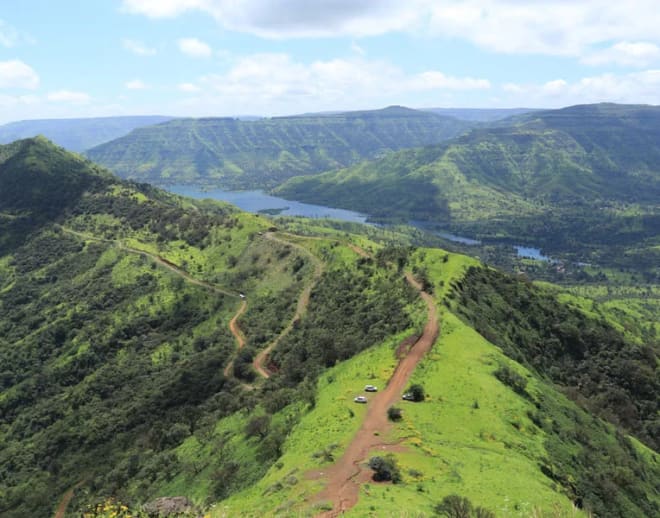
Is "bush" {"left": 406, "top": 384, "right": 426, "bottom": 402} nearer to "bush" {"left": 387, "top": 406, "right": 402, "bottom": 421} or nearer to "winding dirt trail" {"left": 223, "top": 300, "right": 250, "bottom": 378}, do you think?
"bush" {"left": 387, "top": 406, "right": 402, "bottom": 421}

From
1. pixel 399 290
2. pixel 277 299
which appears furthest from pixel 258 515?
pixel 277 299

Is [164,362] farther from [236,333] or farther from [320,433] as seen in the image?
[320,433]

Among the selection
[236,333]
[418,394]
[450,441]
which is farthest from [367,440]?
[236,333]

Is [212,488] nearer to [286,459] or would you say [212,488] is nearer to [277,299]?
[286,459]

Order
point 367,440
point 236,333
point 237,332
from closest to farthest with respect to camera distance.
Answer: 1. point 367,440
2. point 236,333
3. point 237,332

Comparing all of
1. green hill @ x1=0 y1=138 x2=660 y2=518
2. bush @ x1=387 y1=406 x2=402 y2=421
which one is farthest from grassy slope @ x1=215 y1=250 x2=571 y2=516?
bush @ x1=387 y1=406 x2=402 y2=421

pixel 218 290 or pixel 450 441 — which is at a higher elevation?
pixel 450 441

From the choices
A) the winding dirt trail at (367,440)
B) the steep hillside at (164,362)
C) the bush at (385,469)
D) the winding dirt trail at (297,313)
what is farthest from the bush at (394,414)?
the winding dirt trail at (297,313)
